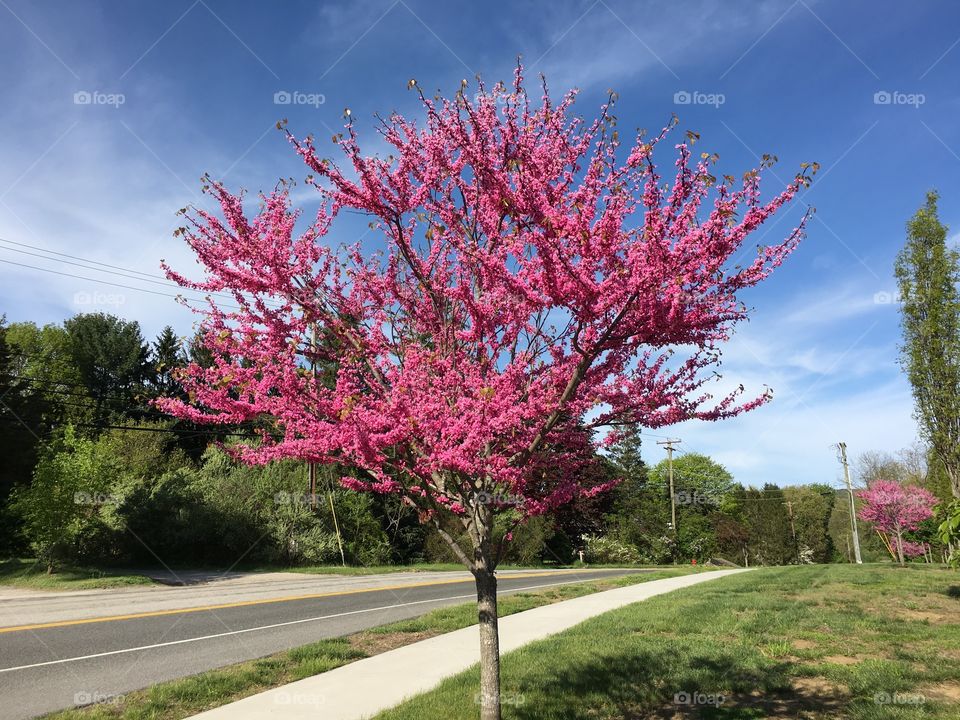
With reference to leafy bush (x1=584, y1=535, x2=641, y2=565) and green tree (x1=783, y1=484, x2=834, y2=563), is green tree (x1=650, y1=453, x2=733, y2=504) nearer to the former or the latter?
green tree (x1=783, y1=484, x2=834, y2=563)

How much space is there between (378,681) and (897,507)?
1437 inches

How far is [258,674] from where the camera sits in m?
7.22

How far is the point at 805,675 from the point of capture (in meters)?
6.77

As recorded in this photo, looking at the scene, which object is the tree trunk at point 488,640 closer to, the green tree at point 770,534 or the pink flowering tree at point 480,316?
the pink flowering tree at point 480,316

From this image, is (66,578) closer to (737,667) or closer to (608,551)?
(737,667)

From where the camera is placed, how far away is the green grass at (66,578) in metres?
17.9

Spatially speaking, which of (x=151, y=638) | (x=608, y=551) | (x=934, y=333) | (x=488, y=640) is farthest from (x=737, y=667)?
(x=608, y=551)

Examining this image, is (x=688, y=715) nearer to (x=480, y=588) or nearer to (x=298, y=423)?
(x=480, y=588)

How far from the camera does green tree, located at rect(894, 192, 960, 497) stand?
63.2 feet

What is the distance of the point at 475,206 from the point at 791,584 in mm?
16418

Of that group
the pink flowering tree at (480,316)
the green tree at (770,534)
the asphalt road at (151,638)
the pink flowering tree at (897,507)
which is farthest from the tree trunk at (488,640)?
the green tree at (770,534)

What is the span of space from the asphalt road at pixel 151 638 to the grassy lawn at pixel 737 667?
155 inches

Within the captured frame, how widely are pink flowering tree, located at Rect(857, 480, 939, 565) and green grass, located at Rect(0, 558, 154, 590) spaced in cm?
3589

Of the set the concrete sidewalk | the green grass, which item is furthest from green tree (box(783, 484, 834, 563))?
the green grass
